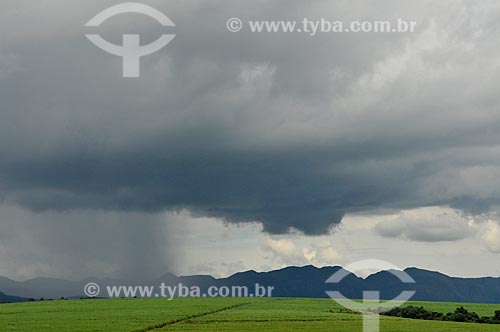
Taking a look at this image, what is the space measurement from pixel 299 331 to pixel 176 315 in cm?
3196

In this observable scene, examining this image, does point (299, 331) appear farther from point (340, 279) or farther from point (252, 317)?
point (340, 279)

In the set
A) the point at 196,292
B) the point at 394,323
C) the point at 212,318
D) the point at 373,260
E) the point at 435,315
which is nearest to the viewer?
the point at 373,260

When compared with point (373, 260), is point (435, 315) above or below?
below

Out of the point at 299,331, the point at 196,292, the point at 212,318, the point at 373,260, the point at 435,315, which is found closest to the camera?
the point at 373,260

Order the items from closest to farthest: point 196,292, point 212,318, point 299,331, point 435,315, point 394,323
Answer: point 299,331, point 196,292, point 394,323, point 212,318, point 435,315

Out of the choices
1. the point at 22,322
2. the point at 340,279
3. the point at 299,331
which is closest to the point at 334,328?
the point at 299,331

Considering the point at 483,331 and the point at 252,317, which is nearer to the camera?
the point at 483,331

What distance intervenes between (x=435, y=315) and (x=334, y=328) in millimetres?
42103

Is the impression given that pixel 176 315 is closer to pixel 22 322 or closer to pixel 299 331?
pixel 22 322

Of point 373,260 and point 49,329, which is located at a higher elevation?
point 373,260

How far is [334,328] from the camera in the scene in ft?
267

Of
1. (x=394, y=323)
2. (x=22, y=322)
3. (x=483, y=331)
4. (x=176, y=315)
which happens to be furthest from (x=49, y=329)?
(x=483, y=331)

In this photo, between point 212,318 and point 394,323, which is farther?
point 212,318

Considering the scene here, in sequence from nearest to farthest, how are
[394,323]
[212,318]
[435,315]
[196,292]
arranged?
1. [196,292]
2. [394,323]
3. [212,318]
4. [435,315]
